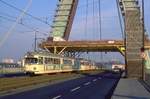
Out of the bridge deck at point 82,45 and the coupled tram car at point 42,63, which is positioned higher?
the bridge deck at point 82,45

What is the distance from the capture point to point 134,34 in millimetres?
75000

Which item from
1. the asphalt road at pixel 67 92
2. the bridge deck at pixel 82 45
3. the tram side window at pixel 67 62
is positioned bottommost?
the asphalt road at pixel 67 92

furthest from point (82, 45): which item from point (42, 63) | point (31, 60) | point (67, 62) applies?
point (31, 60)

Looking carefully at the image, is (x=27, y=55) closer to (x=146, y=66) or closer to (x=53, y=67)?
(x=53, y=67)

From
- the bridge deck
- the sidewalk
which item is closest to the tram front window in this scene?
the sidewalk

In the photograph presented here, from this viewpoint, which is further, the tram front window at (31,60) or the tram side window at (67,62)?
the tram side window at (67,62)

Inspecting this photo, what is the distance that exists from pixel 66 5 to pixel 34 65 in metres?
74.8

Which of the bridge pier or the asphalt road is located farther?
the bridge pier

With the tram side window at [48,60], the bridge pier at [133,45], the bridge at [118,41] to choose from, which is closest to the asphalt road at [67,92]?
the bridge at [118,41]

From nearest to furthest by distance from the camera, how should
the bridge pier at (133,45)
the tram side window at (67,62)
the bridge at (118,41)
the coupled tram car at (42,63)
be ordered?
the coupled tram car at (42,63)
the bridge pier at (133,45)
the bridge at (118,41)
the tram side window at (67,62)

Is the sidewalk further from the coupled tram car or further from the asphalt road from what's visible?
the coupled tram car

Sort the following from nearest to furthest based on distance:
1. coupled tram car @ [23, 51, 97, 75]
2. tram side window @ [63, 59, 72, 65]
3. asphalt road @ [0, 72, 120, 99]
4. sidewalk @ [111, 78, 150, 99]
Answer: sidewalk @ [111, 78, 150, 99] → asphalt road @ [0, 72, 120, 99] → coupled tram car @ [23, 51, 97, 75] → tram side window @ [63, 59, 72, 65]

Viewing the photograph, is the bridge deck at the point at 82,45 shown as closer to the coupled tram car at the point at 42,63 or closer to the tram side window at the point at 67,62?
the tram side window at the point at 67,62

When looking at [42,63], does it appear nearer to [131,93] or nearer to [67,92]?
[67,92]
